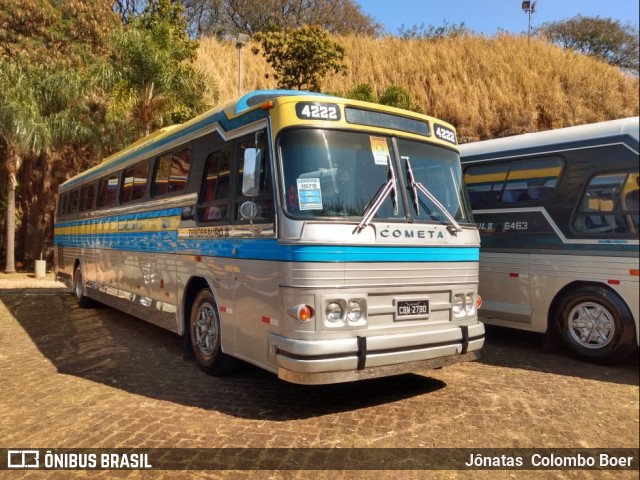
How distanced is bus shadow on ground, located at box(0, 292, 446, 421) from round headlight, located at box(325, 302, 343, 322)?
105 cm

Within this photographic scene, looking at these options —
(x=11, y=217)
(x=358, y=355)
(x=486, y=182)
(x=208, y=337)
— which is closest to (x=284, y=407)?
(x=358, y=355)

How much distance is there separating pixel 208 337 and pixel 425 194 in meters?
3.04

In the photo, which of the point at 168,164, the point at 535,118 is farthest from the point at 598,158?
the point at 168,164

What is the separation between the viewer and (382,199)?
4926mm

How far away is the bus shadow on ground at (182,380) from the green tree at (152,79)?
11090 millimetres

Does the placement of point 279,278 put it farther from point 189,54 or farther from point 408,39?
point 189,54

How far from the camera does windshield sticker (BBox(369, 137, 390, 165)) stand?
16.7 ft

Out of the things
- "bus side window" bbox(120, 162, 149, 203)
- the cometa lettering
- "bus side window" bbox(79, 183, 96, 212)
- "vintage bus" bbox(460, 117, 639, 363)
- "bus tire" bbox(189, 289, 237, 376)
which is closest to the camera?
"vintage bus" bbox(460, 117, 639, 363)

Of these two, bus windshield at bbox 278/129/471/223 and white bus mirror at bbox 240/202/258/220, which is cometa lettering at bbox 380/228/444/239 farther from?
white bus mirror at bbox 240/202/258/220

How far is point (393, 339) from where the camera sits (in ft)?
15.7

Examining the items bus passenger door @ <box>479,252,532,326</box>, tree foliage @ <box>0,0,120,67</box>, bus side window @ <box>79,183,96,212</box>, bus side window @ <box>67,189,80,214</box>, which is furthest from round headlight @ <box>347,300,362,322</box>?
tree foliage @ <box>0,0,120,67</box>

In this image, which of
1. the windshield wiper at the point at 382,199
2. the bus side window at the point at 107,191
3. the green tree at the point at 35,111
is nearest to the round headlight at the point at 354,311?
the windshield wiper at the point at 382,199

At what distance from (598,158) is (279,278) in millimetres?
2679

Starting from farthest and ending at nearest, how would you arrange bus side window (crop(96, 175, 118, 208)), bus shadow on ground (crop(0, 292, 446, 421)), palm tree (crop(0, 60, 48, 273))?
palm tree (crop(0, 60, 48, 273)) → bus side window (crop(96, 175, 118, 208)) → bus shadow on ground (crop(0, 292, 446, 421))
